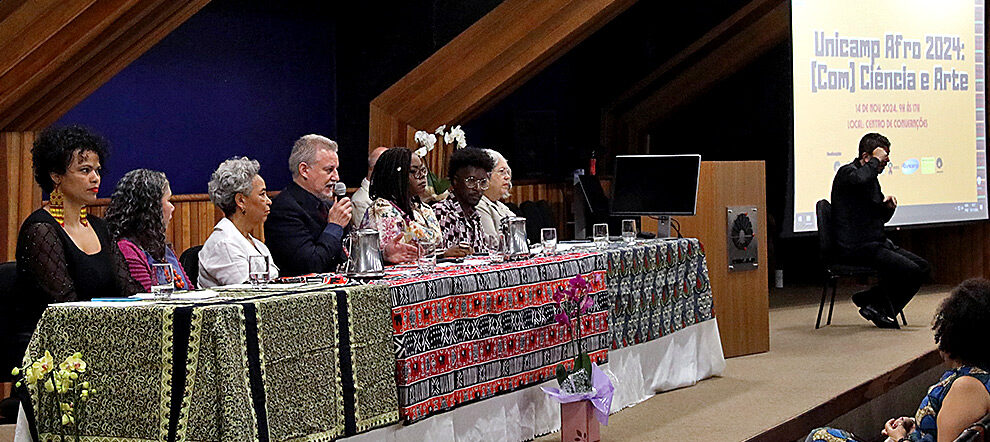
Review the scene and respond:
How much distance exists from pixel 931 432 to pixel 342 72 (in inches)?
236

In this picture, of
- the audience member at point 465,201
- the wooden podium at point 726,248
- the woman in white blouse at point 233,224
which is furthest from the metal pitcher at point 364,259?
the wooden podium at point 726,248

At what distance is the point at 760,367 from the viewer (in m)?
6.64

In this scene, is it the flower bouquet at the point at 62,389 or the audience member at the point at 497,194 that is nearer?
the flower bouquet at the point at 62,389

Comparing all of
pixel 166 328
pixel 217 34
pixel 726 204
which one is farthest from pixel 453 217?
pixel 217 34

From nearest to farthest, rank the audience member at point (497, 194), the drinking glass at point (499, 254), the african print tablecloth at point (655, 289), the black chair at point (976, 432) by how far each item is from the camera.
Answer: the black chair at point (976, 432), the drinking glass at point (499, 254), the african print tablecloth at point (655, 289), the audience member at point (497, 194)

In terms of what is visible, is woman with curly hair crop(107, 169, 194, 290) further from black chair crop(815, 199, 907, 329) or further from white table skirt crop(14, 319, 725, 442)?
black chair crop(815, 199, 907, 329)

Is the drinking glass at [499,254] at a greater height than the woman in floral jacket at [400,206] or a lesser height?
lesser

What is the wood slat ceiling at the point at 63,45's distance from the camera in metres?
5.29

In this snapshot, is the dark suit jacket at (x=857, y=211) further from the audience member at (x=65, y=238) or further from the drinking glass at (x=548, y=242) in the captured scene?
the audience member at (x=65, y=238)


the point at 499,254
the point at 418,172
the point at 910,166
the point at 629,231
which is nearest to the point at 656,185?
the point at 629,231

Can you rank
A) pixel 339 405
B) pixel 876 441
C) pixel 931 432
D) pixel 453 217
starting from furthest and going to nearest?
pixel 876 441
pixel 453 217
pixel 339 405
pixel 931 432

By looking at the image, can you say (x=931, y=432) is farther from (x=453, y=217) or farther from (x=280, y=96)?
(x=280, y=96)

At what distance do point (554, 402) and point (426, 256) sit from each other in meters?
0.86

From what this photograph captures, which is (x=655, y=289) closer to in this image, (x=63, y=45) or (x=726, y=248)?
(x=726, y=248)
